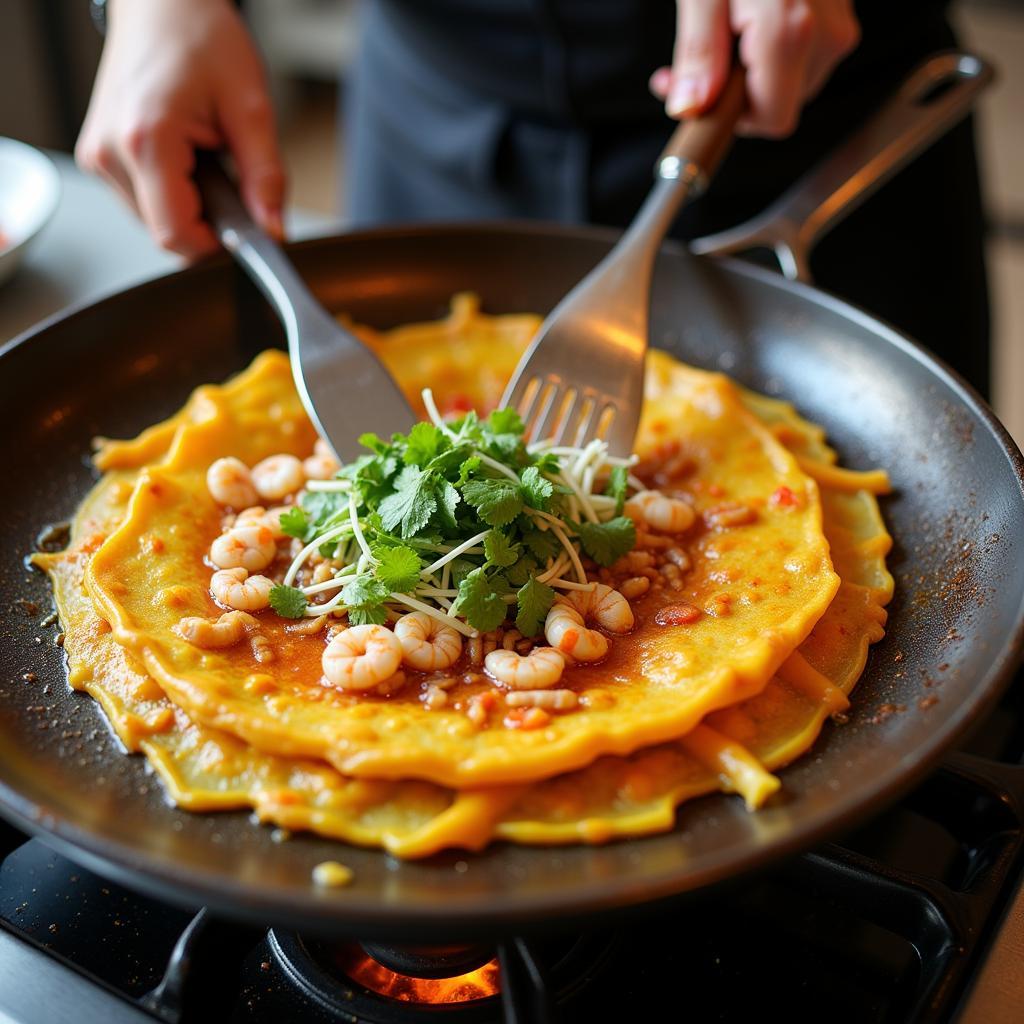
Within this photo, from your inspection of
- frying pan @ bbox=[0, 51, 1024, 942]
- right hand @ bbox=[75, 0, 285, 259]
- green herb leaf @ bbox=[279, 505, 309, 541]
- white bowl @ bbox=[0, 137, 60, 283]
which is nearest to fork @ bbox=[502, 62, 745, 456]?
frying pan @ bbox=[0, 51, 1024, 942]

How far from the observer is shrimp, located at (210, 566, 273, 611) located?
1.93 meters

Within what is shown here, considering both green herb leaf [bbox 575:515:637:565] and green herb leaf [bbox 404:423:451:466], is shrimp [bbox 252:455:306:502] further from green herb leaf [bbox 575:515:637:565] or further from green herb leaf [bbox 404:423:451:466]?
green herb leaf [bbox 575:515:637:565]

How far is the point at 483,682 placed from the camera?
1.81m

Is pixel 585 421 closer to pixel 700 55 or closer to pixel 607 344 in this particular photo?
pixel 607 344

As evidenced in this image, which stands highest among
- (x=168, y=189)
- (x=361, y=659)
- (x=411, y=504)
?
(x=168, y=189)

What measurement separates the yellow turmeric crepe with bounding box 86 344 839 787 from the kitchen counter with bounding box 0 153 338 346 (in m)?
0.98

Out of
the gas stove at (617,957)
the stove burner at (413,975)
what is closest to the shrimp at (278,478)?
the gas stove at (617,957)

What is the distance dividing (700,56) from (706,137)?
0.58ft

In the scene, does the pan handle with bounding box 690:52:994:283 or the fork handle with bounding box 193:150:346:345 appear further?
the pan handle with bounding box 690:52:994:283

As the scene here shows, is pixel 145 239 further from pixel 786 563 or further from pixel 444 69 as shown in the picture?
pixel 786 563

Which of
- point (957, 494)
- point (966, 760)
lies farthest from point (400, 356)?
point (966, 760)

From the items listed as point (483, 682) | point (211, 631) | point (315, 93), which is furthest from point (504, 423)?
point (315, 93)

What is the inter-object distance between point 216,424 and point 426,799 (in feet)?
3.44

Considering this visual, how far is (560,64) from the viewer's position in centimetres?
295
